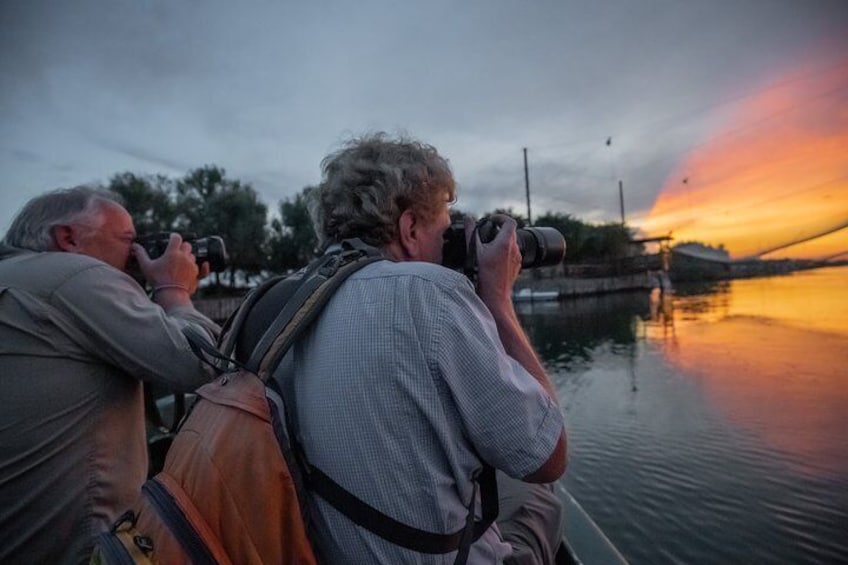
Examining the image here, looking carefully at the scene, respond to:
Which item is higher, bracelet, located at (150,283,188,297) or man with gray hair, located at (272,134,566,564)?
bracelet, located at (150,283,188,297)

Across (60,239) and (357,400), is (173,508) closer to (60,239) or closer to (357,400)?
(357,400)

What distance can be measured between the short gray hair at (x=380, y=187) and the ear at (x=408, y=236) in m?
0.02

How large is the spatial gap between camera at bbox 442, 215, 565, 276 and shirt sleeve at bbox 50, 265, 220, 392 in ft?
2.89

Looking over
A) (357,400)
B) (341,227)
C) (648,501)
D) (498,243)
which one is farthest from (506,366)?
(648,501)

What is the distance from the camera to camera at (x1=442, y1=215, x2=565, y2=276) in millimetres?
1340

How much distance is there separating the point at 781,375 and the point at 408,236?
9877 millimetres

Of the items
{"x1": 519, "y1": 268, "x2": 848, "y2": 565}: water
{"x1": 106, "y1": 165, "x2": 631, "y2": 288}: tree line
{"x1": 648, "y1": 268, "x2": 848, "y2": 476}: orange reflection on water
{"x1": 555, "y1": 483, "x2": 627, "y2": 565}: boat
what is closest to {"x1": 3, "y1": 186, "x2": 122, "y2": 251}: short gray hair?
Answer: {"x1": 555, "y1": 483, "x2": 627, "y2": 565}: boat

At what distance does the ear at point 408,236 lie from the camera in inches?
50.1

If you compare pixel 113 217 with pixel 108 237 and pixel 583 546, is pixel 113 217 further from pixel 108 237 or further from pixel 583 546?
pixel 583 546

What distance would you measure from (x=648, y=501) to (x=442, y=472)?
15.1ft

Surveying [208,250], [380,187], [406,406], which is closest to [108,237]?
[208,250]

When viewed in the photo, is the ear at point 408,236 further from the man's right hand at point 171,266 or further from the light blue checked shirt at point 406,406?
the man's right hand at point 171,266

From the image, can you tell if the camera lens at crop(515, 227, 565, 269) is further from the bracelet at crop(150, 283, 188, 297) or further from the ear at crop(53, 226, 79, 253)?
the ear at crop(53, 226, 79, 253)

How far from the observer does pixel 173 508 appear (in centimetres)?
78
